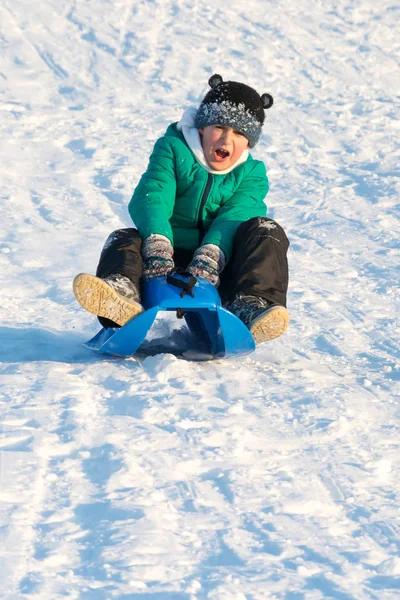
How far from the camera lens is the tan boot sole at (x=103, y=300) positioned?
331 centimetres

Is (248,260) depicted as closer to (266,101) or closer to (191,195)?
(191,195)

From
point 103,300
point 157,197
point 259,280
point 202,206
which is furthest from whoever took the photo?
point 202,206

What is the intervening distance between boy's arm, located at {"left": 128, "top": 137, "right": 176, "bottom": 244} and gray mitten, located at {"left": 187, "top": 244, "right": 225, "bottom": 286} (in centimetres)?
14

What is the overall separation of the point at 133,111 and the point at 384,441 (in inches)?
220

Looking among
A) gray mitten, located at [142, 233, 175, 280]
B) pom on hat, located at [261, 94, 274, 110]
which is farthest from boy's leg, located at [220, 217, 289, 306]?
pom on hat, located at [261, 94, 274, 110]

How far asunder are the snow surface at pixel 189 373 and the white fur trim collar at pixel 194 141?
2.72 feet

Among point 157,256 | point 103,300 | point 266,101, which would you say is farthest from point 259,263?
point 266,101

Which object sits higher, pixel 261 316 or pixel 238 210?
pixel 238 210

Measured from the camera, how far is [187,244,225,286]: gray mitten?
3.63 m

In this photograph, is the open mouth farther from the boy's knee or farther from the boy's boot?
the boy's boot

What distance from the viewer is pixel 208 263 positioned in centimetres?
367

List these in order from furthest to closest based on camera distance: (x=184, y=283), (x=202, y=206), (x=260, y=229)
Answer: (x=202, y=206) → (x=260, y=229) → (x=184, y=283)

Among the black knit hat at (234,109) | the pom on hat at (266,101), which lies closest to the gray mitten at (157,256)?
the black knit hat at (234,109)

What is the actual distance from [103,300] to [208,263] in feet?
1.68
